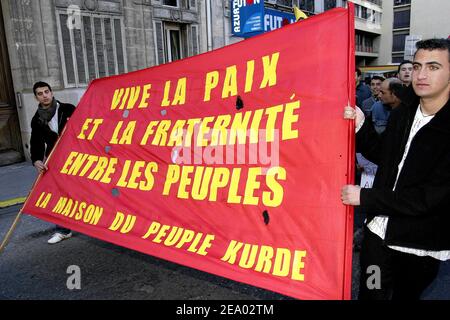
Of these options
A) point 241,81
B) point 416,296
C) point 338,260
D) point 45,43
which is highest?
point 45,43

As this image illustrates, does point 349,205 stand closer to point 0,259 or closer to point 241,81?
point 241,81

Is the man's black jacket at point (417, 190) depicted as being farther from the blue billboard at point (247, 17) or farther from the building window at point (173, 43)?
the blue billboard at point (247, 17)

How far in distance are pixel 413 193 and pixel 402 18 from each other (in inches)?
2189

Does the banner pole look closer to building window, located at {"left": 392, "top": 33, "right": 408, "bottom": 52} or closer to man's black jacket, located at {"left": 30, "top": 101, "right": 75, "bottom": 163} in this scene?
man's black jacket, located at {"left": 30, "top": 101, "right": 75, "bottom": 163}

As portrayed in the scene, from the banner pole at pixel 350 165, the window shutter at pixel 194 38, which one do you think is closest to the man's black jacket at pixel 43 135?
the banner pole at pixel 350 165

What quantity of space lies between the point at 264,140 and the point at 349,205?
68 centimetres

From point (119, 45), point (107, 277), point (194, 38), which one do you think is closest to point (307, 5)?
point (194, 38)

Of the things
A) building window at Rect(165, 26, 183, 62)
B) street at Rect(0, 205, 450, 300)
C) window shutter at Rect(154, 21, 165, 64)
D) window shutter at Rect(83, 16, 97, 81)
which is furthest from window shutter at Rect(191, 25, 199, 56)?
street at Rect(0, 205, 450, 300)

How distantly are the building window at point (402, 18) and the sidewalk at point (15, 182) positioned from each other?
52.2 meters

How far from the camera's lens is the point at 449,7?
4700cm

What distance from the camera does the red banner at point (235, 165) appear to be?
2.03 meters

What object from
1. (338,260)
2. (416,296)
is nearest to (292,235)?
(338,260)

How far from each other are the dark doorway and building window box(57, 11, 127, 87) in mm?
1129

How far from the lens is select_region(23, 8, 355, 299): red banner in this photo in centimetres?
203
